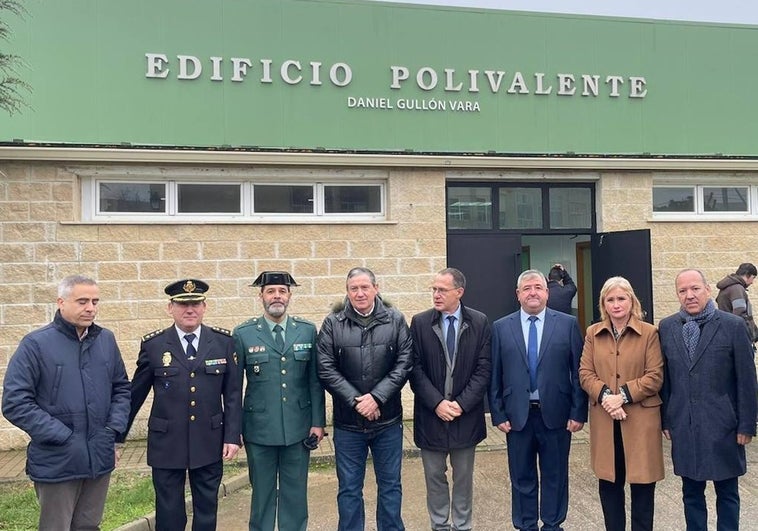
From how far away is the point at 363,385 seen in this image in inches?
159

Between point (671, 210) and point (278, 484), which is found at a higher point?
point (671, 210)

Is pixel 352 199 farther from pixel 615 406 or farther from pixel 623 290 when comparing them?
pixel 615 406

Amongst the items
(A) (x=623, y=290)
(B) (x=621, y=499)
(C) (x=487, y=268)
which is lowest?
(B) (x=621, y=499)

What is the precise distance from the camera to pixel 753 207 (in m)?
8.16

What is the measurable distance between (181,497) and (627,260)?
18.6 feet

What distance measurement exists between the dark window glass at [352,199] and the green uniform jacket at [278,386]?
3.37 metres

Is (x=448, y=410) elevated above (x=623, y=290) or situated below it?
below

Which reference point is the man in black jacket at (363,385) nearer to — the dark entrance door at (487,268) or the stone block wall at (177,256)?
the stone block wall at (177,256)

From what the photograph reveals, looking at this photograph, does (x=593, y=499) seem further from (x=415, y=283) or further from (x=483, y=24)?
(x=483, y=24)

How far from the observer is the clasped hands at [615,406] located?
12.5 feet

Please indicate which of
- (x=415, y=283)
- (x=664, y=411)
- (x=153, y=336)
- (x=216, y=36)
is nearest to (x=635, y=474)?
(x=664, y=411)

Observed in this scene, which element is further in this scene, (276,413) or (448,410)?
(448,410)

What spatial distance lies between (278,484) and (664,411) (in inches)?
102

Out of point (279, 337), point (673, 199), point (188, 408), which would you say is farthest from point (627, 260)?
point (188, 408)
